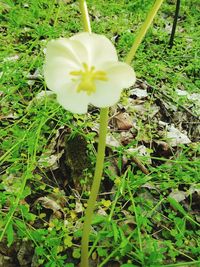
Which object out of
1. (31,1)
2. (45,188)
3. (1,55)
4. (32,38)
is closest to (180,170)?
(45,188)

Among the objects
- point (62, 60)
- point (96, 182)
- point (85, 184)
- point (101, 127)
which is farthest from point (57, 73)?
point (85, 184)

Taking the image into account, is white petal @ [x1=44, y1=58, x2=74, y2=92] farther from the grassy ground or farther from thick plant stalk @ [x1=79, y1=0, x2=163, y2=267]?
the grassy ground

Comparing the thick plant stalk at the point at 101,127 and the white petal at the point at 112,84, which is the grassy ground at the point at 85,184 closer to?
the thick plant stalk at the point at 101,127

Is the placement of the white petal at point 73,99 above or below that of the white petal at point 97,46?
below

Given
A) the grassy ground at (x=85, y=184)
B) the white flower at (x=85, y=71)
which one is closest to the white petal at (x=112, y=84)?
the white flower at (x=85, y=71)

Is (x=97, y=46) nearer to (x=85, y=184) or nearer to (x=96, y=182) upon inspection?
(x=96, y=182)

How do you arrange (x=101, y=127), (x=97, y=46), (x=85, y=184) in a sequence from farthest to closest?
1. (x=85, y=184)
2. (x=101, y=127)
3. (x=97, y=46)

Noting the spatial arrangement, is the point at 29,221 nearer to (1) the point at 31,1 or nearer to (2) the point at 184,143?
(2) the point at 184,143

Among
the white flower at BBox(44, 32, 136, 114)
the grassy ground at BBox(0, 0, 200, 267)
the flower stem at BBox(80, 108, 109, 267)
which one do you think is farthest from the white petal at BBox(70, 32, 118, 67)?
the grassy ground at BBox(0, 0, 200, 267)
